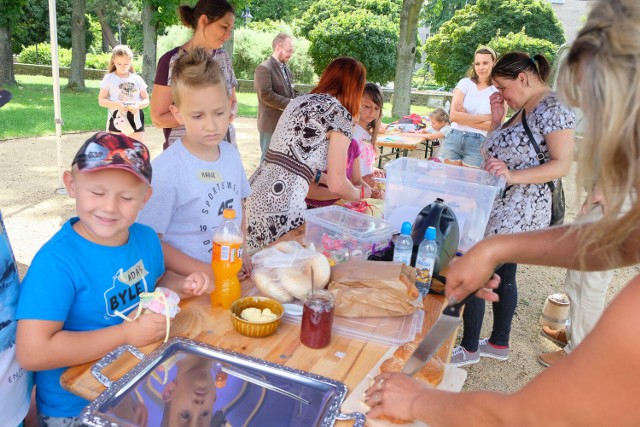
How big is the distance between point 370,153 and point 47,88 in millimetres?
17354

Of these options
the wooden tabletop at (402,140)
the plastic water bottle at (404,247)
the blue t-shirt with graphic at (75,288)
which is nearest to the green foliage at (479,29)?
the wooden tabletop at (402,140)

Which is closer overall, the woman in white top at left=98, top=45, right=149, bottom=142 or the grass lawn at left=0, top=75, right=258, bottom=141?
the woman in white top at left=98, top=45, right=149, bottom=142

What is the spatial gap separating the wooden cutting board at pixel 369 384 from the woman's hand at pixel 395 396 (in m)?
0.02

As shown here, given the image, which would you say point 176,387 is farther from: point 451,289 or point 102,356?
point 451,289

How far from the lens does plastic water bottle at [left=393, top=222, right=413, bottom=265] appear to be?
202 cm

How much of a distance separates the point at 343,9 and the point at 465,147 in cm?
1815

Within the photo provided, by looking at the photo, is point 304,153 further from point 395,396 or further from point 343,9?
point 343,9

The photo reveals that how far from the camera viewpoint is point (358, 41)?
59.7ft

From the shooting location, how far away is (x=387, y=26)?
18750mm

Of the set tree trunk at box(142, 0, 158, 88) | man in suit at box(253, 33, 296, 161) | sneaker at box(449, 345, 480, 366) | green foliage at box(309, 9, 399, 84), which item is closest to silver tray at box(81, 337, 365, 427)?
sneaker at box(449, 345, 480, 366)

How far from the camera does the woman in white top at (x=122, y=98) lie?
6430 millimetres

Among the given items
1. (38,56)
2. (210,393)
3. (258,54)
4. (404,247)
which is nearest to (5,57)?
(258,54)

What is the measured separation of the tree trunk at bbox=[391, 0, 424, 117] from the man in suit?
7.98m

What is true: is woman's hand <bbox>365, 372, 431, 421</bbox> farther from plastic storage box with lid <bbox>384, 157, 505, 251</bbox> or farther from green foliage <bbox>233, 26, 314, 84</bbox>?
green foliage <bbox>233, 26, 314, 84</bbox>
